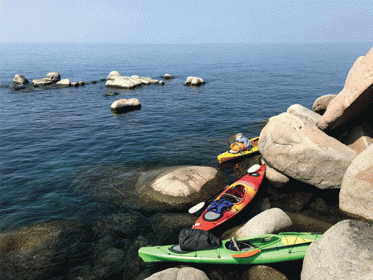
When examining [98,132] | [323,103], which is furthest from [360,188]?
[98,132]

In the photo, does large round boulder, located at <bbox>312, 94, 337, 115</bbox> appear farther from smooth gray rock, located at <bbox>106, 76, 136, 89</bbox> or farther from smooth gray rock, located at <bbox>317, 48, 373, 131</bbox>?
smooth gray rock, located at <bbox>106, 76, 136, 89</bbox>

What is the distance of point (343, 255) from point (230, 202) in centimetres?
546

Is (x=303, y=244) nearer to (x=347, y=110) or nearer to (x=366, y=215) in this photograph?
(x=366, y=215)

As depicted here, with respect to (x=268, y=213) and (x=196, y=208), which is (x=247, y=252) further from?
(x=196, y=208)

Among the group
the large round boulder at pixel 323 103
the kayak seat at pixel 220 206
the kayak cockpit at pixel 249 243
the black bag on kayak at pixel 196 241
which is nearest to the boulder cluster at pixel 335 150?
the kayak cockpit at pixel 249 243

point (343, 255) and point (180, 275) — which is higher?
point (343, 255)

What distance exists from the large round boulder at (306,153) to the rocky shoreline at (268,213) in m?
0.05

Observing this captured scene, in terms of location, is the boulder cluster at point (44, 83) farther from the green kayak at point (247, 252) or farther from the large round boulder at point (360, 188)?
the large round boulder at point (360, 188)

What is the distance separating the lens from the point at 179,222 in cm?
1061

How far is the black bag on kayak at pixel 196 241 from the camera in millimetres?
8492

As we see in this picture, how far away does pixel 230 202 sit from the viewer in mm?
11016

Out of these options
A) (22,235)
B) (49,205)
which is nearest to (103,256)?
(22,235)

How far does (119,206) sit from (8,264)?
4617mm

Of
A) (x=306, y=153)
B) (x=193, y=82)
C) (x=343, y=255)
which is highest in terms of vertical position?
(x=193, y=82)
